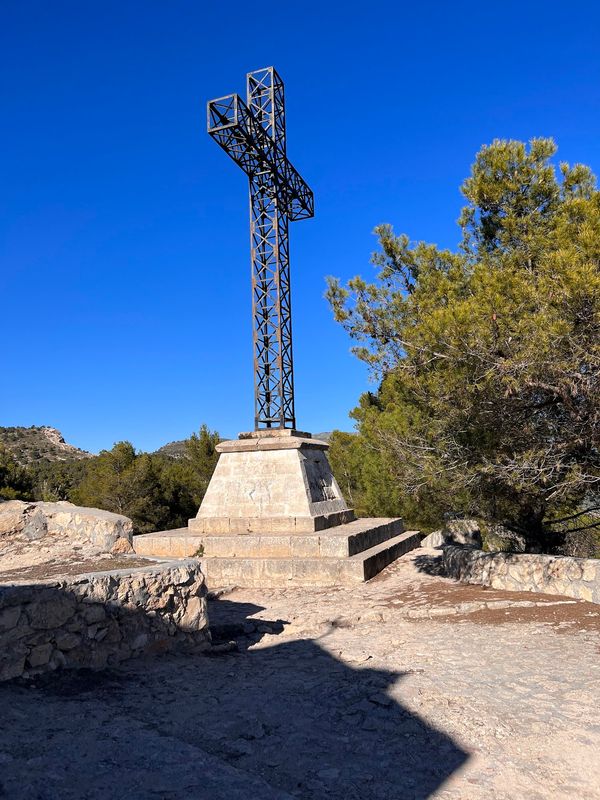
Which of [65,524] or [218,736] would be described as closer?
[218,736]

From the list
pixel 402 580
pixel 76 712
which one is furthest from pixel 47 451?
pixel 76 712

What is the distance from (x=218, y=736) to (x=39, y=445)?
43.2 metres

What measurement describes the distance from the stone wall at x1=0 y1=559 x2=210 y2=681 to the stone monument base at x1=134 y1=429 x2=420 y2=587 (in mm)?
3561

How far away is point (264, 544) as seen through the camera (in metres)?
8.75

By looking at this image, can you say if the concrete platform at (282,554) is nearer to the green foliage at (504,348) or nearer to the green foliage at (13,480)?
the green foliage at (504,348)

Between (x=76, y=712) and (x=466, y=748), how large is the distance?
207 centimetres

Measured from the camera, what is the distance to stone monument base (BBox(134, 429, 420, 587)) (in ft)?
27.1

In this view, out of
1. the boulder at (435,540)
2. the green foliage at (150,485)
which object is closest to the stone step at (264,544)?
the boulder at (435,540)

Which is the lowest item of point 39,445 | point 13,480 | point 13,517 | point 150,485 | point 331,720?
point 331,720

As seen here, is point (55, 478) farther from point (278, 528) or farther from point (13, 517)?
point (13, 517)

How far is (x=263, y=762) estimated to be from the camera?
2.71m

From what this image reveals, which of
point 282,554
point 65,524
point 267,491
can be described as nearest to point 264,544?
point 282,554

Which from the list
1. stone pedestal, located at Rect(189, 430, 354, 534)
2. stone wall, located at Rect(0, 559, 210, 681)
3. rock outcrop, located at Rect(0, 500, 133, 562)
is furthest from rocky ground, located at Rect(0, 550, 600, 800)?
stone pedestal, located at Rect(189, 430, 354, 534)

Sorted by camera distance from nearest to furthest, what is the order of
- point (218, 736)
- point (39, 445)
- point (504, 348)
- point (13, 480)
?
point (218, 736)
point (504, 348)
point (13, 480)
point (39, 445)
